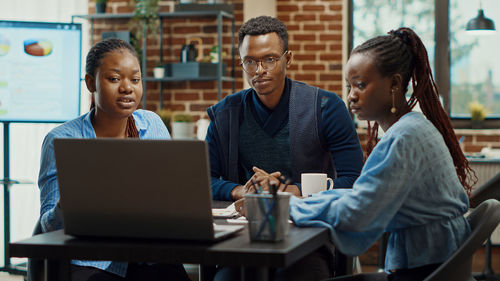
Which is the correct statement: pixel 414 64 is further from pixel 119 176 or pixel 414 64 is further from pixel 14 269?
pixel 14 269

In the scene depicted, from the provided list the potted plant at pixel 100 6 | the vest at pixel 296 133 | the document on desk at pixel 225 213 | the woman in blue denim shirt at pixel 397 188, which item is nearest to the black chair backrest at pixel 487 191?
the vest at pixel 296 133

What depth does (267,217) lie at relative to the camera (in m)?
1.27

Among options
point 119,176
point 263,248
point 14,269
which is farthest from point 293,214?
point 14,269

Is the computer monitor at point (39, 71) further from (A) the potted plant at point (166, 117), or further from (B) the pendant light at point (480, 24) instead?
(B) the pendant light at point (480, 24)

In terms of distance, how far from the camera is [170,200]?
4.07 feet

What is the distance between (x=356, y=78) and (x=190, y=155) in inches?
23.3

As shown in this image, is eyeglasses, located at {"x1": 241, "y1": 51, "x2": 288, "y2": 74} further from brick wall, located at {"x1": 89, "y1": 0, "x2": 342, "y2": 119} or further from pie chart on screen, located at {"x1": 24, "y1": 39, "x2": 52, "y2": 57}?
brick wall, located at {"x1": 89, "y1": 0, "x2": 342, "y2": 119}

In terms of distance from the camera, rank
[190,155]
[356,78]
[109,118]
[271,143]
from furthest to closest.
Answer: [271,143], [109,118], [356,78], [190,155]

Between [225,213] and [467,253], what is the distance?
64 cm

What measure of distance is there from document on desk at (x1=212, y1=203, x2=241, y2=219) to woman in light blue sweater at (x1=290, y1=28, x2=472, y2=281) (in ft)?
0.71

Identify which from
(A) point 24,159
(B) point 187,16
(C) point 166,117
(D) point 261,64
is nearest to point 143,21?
(B) point 187,16

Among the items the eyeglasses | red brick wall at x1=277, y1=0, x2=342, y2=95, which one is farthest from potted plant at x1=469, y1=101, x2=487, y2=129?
the eyeglasses

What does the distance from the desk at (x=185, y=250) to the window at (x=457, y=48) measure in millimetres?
4125

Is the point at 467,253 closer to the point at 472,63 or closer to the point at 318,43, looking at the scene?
the point at 318,43
